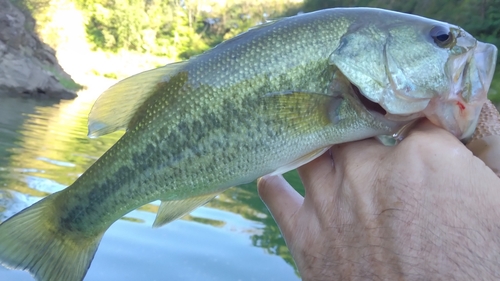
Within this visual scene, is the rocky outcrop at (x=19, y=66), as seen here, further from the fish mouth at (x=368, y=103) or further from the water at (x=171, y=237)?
the fish mouth at (x=368, y=103)

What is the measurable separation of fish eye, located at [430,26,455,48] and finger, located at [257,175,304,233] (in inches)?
28.5

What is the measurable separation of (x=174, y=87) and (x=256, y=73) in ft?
1.02

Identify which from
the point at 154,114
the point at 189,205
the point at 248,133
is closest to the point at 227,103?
the point at 248,133

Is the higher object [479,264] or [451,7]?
[479,264]

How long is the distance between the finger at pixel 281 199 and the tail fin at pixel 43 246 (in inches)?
26.4

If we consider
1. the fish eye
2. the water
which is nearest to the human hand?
the fish eye

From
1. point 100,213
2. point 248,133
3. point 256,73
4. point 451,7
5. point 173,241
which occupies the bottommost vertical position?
point 451,7

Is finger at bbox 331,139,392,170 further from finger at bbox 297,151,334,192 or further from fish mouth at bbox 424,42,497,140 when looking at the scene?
fish mouth at bbox 424,42,497,140

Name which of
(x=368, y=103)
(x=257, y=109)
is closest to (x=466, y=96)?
(x=368, y=103)

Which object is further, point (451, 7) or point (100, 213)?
point (451, 7)

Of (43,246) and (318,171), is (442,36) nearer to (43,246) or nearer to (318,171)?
(318,171)

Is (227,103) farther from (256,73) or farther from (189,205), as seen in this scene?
(189,205)

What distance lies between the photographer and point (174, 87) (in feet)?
5.64

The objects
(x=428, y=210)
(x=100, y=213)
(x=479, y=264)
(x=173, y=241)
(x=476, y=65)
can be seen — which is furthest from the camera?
(x=173, y=241)
